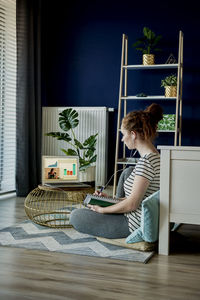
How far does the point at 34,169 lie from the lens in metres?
5.04

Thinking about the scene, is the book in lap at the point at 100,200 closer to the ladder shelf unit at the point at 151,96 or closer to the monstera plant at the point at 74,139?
the ladder shelf unit at the point at 151,96

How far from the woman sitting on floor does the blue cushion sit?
8 cm

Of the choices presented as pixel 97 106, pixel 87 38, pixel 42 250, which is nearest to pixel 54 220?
pixel 42 250

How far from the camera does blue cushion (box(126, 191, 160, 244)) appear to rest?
241cm

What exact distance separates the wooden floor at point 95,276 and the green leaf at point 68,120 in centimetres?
264

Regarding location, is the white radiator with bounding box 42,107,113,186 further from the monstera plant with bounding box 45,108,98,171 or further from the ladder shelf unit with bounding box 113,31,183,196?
the ladder shelf unit with bounding box 113,31,183,196

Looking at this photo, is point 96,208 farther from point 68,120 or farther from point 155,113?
point 68,120

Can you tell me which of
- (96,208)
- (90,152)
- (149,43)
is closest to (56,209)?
(90,152)

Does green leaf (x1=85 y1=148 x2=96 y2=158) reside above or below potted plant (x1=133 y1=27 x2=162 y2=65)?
below

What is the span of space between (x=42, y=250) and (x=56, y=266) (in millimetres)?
335

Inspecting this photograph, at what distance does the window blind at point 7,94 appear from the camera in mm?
4910

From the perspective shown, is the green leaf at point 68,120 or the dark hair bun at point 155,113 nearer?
the dark hair bun at point 155,113

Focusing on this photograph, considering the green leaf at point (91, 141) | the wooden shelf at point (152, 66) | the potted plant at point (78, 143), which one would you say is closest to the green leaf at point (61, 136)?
the potted plant at point (78, 143)

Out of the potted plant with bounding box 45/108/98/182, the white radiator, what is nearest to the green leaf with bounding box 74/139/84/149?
the potted plant with bounding box 45/108/98/182
